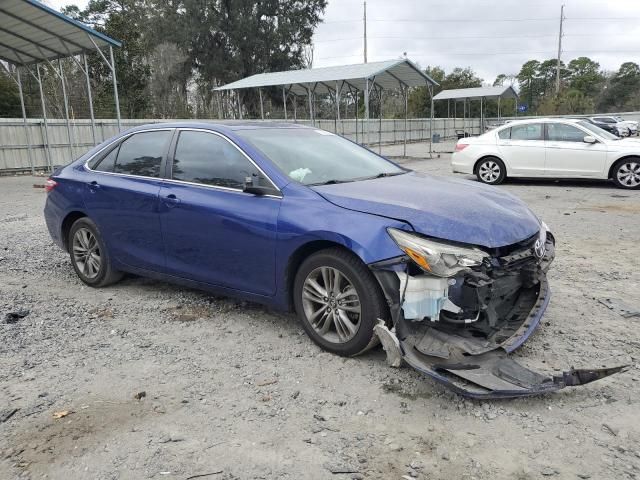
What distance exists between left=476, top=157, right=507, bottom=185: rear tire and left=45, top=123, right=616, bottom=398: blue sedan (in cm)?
836

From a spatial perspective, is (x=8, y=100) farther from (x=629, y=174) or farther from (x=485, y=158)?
(x=629, y=174)

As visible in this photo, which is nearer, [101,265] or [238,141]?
[238,141]

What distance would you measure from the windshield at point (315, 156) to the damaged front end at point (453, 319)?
110cm

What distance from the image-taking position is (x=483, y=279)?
321 centimetres

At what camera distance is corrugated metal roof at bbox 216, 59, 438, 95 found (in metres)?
19.4

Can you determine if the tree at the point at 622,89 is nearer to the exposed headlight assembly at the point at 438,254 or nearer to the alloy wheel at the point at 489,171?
the alloy wheel at the point at 489,171

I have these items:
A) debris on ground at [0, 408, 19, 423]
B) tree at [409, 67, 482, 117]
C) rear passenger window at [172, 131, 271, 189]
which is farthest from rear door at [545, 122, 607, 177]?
tree at [409, 67, 482, 117]

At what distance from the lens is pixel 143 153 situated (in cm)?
490

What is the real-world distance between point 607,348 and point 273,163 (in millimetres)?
2781

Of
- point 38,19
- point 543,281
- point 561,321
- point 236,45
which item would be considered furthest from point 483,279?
point 236,45

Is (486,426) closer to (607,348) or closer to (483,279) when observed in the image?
(483,279)

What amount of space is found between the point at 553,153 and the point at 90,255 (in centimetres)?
1004

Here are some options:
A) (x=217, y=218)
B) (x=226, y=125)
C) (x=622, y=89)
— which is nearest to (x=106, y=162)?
(x=226, y=125)

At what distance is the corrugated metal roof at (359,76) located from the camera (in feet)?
63.6
